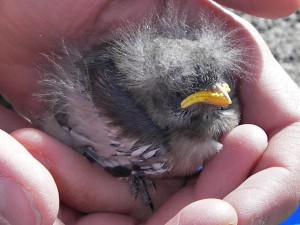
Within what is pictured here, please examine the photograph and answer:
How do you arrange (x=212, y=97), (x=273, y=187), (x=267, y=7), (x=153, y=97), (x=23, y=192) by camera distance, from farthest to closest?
1. (x=267, y=7)
2. (x=153, y=97)
3. (x=212, y=97)
4. (x=273, y=187)
5. (x=23, y=192)

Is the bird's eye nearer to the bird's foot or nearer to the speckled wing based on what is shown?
the speckled wing

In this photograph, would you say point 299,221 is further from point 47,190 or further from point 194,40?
point 47,190

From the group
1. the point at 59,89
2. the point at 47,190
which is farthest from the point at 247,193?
the point at 59,89

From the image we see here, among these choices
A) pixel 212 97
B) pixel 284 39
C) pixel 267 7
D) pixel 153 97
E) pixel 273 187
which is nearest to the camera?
pixel 273 187

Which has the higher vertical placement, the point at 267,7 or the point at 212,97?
the point at 267,7

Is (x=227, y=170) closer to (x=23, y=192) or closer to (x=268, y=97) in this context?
(x=268, y=97)

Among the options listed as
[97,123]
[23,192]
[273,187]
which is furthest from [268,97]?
[23,192]
